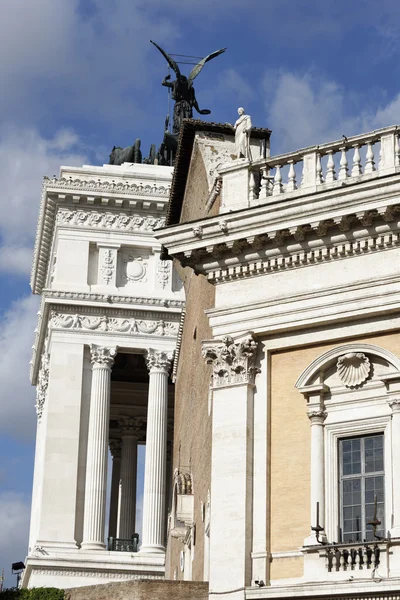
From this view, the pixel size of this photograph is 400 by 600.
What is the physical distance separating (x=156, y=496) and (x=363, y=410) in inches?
1464

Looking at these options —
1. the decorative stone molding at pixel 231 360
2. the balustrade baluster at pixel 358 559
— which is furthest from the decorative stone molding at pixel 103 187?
the balustrade baluster at pixel 358 559

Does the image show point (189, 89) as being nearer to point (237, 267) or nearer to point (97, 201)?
point (97, 201)

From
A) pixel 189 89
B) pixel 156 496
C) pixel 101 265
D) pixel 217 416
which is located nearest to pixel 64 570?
pixel 156 496

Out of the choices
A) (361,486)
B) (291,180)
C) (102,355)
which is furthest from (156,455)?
(361,486)

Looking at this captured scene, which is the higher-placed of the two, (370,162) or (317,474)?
(370,162)

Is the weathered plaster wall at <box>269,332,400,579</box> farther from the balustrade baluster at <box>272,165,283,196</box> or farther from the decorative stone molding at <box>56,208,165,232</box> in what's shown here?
the decorative stone molding at <box>56,208,165,232</box>

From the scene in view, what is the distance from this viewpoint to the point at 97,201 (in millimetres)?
61344

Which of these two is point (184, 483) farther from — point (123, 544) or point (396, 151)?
point (123, 544)

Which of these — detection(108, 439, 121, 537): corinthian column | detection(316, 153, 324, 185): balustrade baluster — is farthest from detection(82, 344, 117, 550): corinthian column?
detection(316, 153, 324, 185): balustrade baluster

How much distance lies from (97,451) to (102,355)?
4.20 metres

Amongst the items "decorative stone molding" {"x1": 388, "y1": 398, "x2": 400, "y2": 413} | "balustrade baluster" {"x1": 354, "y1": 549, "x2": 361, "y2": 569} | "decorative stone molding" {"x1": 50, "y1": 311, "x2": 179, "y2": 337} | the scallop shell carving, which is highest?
"decorative stone molding" {"x1": 50, "y1": 311, "x2": 179, "y2": 337}

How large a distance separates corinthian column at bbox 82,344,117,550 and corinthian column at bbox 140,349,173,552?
2.02 m

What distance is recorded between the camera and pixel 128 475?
66.8m

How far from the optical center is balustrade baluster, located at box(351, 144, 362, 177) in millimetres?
23712
